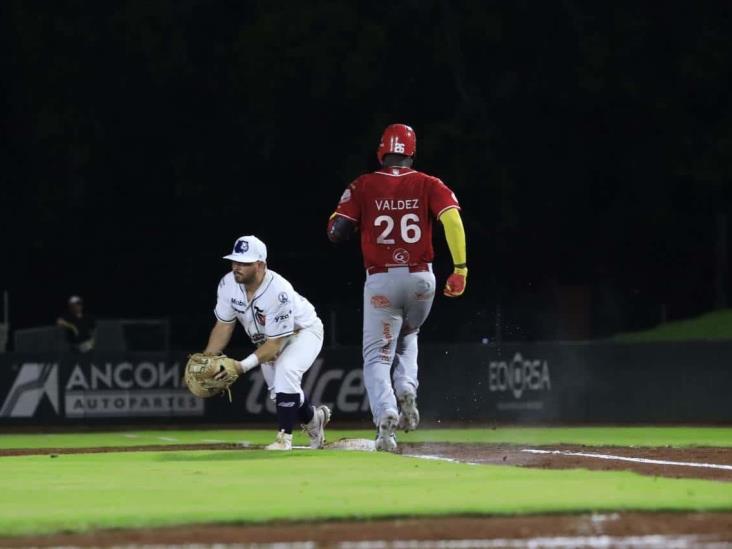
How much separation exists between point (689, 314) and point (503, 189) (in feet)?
15.4

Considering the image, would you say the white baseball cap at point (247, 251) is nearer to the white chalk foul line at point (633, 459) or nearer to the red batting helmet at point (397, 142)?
the red batting helmet at point (397, 142)

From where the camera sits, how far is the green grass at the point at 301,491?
28.0 feet

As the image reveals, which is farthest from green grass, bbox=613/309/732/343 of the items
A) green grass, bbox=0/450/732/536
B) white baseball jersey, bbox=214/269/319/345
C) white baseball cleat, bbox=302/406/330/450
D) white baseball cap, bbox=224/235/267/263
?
green grass, bbox=0/450/732/536

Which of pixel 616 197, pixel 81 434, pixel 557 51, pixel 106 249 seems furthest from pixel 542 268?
pixel 81 434

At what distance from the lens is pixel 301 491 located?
9.70 metres

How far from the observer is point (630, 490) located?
955cm

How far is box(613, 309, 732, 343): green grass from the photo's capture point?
97.0 feet

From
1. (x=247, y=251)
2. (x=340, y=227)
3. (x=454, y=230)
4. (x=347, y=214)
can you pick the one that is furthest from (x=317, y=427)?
(x=454, y=230)

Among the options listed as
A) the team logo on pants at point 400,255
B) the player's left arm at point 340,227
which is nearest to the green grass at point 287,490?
the team logo on pants at point 400,255

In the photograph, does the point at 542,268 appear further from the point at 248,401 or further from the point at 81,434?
the point at 81,434

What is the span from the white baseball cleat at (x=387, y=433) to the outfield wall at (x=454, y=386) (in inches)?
438

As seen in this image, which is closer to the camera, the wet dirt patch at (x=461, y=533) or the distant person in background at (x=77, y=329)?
the wet dirt patch at (x=461, y=533)

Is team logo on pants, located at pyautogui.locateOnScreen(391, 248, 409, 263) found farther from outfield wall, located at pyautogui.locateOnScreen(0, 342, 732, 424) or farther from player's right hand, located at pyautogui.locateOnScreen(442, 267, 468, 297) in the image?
outfield wall, located at pyautogui.locateOnScreen(0, 342, 732, 424)

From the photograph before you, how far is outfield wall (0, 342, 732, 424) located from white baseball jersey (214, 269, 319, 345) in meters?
10.5
